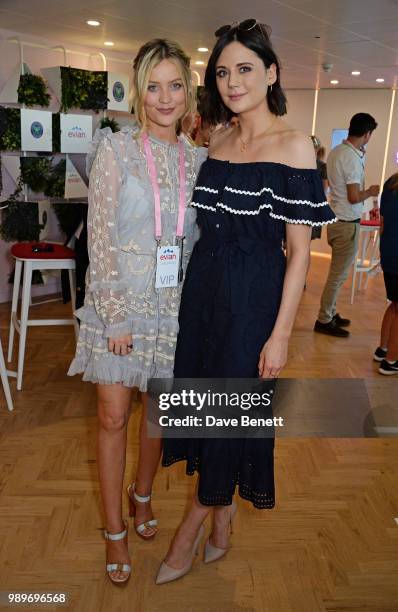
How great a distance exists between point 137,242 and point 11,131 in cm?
353

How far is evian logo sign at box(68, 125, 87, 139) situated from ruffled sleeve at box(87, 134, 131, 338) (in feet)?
11.8

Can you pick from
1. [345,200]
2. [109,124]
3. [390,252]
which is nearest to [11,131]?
[109,124]

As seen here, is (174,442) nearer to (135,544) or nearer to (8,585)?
(135,544)

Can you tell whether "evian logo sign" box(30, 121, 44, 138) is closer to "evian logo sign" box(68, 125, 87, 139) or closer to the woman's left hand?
"evian logo sign" box(68, 125, 87, 139)

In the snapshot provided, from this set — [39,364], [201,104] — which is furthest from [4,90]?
[201,104]

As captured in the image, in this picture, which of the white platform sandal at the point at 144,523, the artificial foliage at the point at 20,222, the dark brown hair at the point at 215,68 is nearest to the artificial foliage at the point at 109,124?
the artificial foliage at the point at 20,222

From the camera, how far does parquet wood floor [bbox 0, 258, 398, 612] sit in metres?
1.76

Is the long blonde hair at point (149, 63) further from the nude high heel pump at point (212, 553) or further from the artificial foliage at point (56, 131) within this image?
the artificial foliage at point (56, 131)

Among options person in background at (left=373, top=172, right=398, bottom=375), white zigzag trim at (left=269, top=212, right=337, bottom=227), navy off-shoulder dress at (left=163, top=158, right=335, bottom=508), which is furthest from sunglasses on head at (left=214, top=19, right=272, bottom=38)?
person in background at (left=373, top=172, right=398, bottom=375)

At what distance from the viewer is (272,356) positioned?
152 centimetres

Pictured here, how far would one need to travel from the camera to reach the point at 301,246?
1.45m

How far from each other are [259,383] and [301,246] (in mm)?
416

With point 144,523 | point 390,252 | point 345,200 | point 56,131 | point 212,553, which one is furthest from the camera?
point 56,131

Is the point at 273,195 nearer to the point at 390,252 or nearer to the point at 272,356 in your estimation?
the point at 272,356
